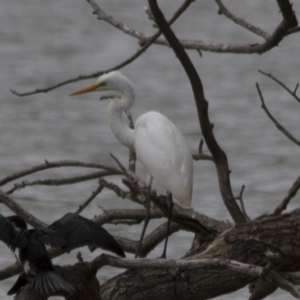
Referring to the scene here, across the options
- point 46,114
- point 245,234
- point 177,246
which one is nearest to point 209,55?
point 46,114

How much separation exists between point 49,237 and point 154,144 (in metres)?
1.45

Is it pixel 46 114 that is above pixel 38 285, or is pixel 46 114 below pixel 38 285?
below

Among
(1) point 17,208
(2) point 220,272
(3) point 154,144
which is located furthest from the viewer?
(3) point 154,144

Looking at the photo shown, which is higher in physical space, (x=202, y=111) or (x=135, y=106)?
(x=202, y=111)

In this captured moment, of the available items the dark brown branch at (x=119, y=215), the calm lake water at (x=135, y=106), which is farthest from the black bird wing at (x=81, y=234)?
the calm lake water at (x=135, y=106)

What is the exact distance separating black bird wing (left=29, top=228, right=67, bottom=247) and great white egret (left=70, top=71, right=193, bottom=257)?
2.81 ft

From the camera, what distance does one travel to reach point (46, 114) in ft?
41.6

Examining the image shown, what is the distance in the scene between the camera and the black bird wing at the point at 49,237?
165 inches

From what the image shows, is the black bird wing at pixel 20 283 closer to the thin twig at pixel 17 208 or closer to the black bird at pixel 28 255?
the black bird at pixel 28 255

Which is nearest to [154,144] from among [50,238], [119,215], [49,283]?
[119,215]

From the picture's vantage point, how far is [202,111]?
15.5ft

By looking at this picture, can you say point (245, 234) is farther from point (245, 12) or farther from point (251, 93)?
point (245, 12)

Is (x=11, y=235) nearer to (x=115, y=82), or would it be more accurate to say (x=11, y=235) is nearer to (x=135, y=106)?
(x=115, y=82)

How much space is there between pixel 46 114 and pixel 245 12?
5.19 meters
